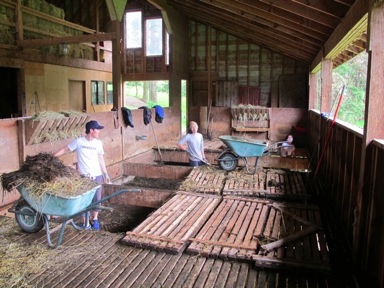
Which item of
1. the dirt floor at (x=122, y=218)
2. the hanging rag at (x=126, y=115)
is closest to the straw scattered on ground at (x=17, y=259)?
the dirt floor at (x=122, y=218)

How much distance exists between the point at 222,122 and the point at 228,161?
5248mm

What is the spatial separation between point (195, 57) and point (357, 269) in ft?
45.9

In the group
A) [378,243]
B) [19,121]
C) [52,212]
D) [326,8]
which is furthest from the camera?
[19,121]

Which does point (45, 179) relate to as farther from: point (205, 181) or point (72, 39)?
point (72, 39)

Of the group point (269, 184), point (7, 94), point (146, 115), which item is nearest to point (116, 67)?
point (146, 115)

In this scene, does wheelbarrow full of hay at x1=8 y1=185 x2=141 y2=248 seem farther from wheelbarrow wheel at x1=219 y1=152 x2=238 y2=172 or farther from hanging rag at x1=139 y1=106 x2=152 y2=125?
hanging rag at x1=139 y1=106 x2=152 y2=125

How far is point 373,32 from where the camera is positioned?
347 centimetres

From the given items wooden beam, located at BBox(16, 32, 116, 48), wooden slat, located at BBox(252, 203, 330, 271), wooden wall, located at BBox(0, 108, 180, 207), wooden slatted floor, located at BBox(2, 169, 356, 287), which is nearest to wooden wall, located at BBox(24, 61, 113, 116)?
wooden beam, located at BBox(16, 32, 116, 48)

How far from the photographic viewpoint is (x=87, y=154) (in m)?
5.19

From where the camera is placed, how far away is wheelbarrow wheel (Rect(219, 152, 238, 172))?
25.6ft

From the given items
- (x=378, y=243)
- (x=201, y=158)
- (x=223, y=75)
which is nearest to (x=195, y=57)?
(x=223, y=75)

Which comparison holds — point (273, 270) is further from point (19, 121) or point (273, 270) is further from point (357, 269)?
point (19, 121)

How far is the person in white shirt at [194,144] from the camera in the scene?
7.68 m

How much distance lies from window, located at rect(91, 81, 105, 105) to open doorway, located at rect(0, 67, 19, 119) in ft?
12.2
